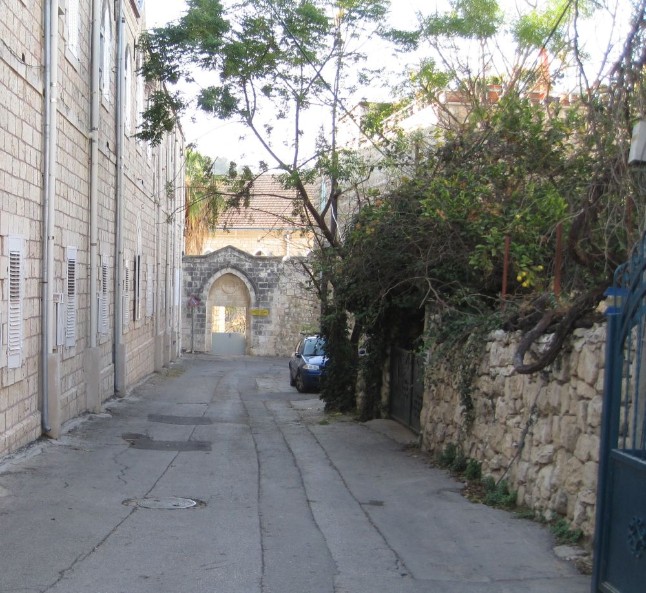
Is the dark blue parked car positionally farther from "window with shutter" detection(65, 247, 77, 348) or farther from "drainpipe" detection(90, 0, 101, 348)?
"window with shutter" detection(65, 247, 77, 348)

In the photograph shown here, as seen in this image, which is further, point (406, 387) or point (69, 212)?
point (406, 387)

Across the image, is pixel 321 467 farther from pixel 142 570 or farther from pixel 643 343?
pixel 643 343

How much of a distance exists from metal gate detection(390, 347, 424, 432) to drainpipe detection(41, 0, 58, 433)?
5370mm

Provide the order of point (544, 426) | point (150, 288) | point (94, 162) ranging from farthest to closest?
point (150, 288) < point (94, 162) < point (544, 426)

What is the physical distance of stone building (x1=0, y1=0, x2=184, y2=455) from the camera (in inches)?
401

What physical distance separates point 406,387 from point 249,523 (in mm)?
7562

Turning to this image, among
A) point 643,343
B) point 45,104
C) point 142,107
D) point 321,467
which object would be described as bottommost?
point 321,467

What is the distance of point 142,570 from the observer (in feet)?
19.9

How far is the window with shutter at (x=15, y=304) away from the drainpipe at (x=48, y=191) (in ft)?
3.37

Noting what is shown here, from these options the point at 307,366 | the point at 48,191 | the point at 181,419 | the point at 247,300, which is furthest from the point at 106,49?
the point at 247,300

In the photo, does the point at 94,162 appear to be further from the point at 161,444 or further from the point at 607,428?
the point at 607,428

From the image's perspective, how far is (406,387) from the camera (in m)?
14.9

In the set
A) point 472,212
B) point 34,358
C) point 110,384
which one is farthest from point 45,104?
point 110,384

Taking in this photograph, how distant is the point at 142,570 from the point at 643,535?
10.9 ft
